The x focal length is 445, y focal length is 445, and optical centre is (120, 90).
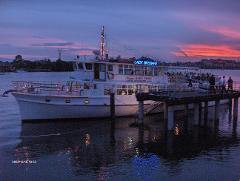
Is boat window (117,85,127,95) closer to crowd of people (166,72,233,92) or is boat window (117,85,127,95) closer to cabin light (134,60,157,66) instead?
cabin light (134,60,157,66)

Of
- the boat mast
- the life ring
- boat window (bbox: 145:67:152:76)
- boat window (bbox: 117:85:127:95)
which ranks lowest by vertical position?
boat window (bbox: 117:85:127:95)

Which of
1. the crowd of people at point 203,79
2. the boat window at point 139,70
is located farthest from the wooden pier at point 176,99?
the boat window at point 139,70

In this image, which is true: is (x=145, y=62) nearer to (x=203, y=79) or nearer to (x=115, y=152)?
(x=115, y=152)

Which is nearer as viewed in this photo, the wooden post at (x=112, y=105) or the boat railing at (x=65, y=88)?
the wooden post at (x=112, y=105)

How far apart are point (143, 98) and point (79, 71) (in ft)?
29.7

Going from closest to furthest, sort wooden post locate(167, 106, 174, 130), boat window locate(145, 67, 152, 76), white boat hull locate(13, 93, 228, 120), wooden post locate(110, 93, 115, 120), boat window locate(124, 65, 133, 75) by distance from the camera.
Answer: wooden post locate(167, 106, 174, 130) < wooden post locate(110, 93, 115, 120) < white boat hull locate(13, 93, 228, 120) < boat window locate(124, 65, 133, 75) < boat window locate(145, 67, 152, 76)

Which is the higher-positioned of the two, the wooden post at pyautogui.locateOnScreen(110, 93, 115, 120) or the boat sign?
A: the boat sign

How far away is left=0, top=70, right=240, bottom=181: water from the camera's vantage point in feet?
80.2

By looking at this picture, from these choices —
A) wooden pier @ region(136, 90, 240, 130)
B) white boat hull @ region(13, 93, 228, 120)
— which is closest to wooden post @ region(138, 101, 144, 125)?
wooden pier @ region(136, 90, 240, 130)

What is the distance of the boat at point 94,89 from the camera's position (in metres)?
39.8

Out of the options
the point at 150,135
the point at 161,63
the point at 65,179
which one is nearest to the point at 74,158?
the point at 65,179

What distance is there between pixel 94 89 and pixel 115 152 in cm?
1263

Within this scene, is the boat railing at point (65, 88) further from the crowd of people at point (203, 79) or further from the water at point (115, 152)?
the crowd of people at point (203, 79)

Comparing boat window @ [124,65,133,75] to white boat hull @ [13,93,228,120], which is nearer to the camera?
white boat hull @ [13,93,228,120]
